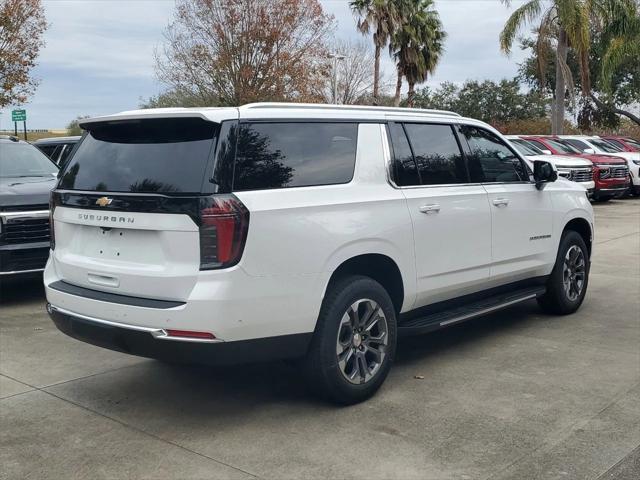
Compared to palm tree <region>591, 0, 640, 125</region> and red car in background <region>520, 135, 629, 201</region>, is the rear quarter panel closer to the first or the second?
red car in background <region>520, 135, 629, 201</region>

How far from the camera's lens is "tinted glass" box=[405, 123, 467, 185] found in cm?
529

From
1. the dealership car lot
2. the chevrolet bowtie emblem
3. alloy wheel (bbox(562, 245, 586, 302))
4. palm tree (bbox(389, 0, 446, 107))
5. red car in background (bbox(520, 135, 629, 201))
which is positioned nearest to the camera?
the dealership car lot

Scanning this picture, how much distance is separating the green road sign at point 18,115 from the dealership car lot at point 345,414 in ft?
86.9

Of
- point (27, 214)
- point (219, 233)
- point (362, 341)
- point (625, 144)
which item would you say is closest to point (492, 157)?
point (362, 341)

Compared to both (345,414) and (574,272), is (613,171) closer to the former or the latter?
(574,272)

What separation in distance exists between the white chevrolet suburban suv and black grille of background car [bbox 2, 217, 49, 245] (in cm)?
294

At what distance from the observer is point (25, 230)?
24.8 feet

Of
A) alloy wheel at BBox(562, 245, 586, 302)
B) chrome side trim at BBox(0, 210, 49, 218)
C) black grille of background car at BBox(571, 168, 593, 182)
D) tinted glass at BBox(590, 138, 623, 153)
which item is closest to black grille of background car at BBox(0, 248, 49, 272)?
chrome side trim at BBox(0, 210, 49, 218)

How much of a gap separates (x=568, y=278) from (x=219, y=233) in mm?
4148

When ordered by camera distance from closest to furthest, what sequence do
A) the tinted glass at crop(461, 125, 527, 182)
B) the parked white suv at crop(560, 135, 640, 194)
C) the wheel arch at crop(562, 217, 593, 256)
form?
the tinted glass at crop(461, 125, 527, 182), the wheel arch at crop(562, 217, 593, 256), the parked white suv at crop(560, 135, 640, 194)

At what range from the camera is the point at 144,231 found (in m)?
4.15

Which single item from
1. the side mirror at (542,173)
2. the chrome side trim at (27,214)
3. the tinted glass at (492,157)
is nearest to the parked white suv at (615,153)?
the side mirror at (542,173)

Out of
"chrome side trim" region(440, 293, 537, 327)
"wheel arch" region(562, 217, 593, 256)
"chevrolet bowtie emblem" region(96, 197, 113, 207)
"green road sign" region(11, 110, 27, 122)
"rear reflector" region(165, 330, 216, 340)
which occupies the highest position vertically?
"green road sign" region(11, 110, 27, 122)

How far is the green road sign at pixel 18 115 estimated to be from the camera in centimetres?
3025
